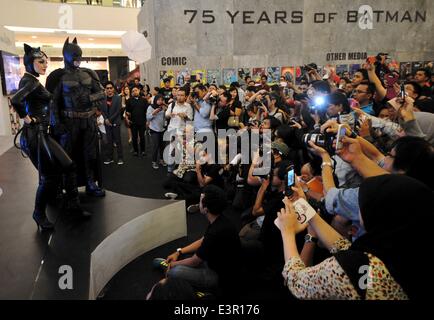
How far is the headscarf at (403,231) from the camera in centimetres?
129

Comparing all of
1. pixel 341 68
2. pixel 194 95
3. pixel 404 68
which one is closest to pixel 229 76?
pixel 341 68

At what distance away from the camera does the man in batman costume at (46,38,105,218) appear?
4.12m

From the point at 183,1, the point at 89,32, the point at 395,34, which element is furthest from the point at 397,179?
the point at 89,32

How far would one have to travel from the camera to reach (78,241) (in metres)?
3.26

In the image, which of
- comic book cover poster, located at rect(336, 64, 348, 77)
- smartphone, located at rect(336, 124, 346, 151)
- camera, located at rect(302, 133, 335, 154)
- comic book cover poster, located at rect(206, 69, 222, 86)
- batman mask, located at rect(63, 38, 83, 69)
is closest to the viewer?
smartphone, located at rect(336, 124, 346, 151)

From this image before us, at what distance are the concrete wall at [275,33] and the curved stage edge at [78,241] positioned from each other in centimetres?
718

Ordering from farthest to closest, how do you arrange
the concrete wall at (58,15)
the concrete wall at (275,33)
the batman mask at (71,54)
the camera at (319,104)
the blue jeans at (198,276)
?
the concrete wall at (58,15) < the concrete wall at (275,33) < the batman mask at (71,54) < the camera at (319,104) < the blue jeans at (198,276)

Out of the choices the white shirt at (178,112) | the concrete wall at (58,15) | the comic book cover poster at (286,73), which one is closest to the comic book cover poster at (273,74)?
the comic book cover poster at (286,73)

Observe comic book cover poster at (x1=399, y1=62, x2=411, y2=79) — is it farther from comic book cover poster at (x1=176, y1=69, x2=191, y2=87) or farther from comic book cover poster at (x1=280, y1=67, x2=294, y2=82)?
comic book cover poster at (x1=176, y1=69, x2=191, y2=87)

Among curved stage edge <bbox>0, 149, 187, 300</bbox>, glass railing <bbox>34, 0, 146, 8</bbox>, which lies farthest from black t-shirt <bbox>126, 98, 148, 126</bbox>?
glass railing <bbox>34, 0, 146, 8</bbox>

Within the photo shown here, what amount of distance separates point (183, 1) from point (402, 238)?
10.8m

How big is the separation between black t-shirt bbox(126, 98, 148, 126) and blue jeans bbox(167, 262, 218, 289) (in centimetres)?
521

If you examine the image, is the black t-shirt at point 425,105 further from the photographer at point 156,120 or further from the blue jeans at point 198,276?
the photographer at point 156,120

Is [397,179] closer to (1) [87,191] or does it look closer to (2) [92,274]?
(2) [92,274]
